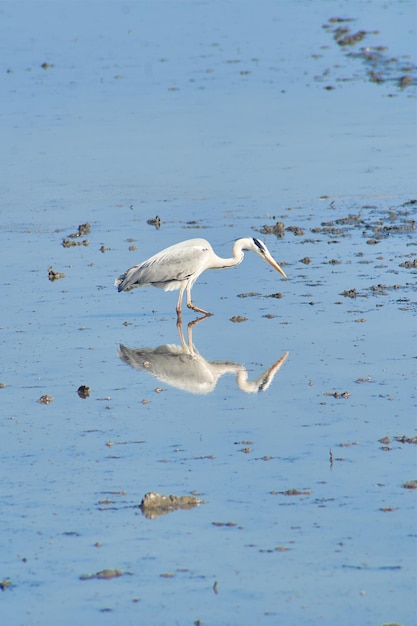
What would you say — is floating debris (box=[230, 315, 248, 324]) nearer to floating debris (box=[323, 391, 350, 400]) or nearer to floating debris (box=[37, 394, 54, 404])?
floating debris (box=[323, 391, 350, 400])

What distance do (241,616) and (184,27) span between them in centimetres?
3725

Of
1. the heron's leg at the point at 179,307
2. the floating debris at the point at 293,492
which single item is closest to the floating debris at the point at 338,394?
the floating debris at the point at 293,492

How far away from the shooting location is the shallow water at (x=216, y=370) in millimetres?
7477

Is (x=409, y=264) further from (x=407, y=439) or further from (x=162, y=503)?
(x=162, y=503)

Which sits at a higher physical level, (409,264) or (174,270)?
(174,270)

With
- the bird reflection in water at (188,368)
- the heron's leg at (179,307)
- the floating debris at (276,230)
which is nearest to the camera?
the bird reflection in water at (188,368)

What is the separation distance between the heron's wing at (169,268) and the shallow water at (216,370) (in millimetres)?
351

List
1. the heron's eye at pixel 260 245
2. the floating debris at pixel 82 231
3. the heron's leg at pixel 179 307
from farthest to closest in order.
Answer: the floating debris at pixel 82 231
the heron's eye at pixel 260 245
the heron's leg at pixel 179 307

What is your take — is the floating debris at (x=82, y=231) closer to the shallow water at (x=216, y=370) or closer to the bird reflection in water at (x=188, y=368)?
the shallow water at (x=216, y=370)

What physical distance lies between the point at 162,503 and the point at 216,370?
3262 millimetres

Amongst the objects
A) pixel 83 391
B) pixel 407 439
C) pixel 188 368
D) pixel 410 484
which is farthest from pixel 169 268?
pixel 410 484

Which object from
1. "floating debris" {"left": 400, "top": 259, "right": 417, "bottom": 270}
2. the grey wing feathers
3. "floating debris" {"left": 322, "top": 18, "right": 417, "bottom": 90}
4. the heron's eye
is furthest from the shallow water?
"floating debris" {"left": 322, "top": 18, "right": 417, "bottom": 90}

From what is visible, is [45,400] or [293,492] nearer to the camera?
[293,492]

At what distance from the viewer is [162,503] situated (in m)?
8.38
